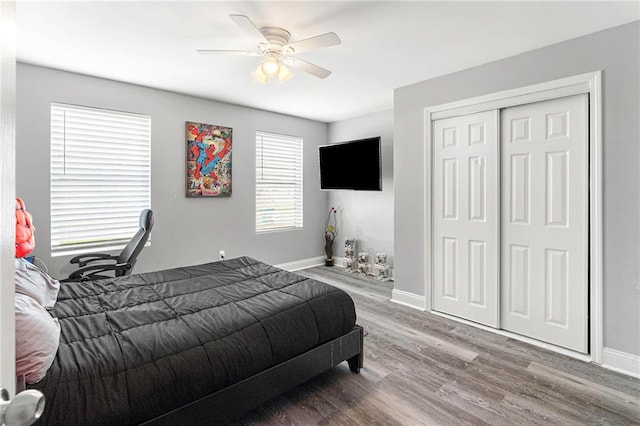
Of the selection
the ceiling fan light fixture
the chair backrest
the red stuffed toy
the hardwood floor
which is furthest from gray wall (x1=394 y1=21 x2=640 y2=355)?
the red stuffed toy

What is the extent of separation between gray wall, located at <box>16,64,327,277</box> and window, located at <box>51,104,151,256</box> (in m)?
0.09

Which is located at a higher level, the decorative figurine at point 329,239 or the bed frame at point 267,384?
the decorative figurine at point 329,239

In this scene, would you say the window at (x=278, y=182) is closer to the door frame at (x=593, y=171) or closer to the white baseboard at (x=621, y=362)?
the door frame at (x=593, y=171)

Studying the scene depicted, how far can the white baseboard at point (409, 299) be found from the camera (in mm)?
3670

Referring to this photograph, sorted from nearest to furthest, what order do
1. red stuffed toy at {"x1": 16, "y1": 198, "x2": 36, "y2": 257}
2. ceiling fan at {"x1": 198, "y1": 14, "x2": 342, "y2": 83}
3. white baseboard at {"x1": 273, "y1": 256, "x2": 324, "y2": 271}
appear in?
red stuffed toy at {"x1": 16, "y1": 198, "x2": 36, "y2": 257} → ceiling fan at {"x1": 198, "y1": 14, "x2": 342, "y2": 83} → white baseboard at {"x1": 273, "y1": 256, "x2": 324, "y2": 271}

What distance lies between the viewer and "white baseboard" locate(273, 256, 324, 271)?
5.33 meters

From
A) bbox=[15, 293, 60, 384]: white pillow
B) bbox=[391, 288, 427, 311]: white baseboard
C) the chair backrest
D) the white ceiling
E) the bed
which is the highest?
the white ceiling

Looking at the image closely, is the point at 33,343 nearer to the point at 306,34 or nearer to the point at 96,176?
the point at 306,34

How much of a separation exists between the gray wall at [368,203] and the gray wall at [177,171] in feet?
1.17

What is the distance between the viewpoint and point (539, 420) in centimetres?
191

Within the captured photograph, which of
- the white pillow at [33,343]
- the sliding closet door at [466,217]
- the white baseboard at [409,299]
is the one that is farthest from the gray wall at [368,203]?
the white pillow at [33,343]

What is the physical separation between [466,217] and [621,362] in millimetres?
1595

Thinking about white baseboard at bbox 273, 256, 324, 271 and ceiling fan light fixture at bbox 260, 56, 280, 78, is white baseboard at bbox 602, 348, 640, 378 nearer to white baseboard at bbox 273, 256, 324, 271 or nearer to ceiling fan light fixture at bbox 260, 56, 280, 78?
ceiling fan light fixture at bbox 260, 56, 280, 78

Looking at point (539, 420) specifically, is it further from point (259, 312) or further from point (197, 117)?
point (197, 117)
